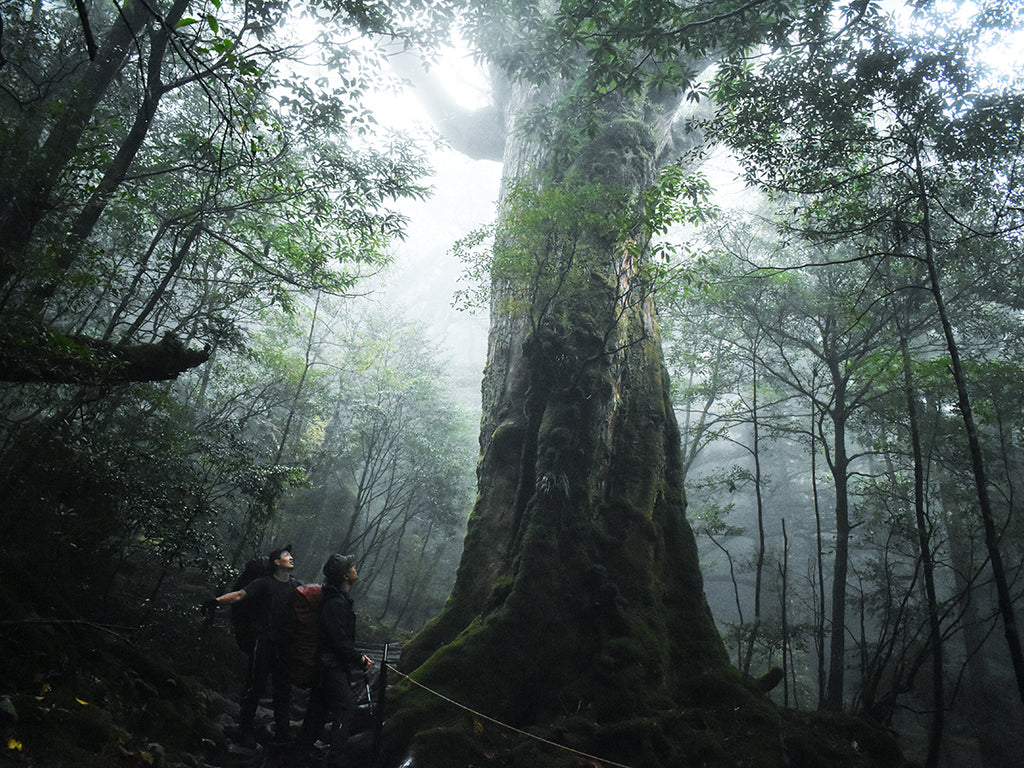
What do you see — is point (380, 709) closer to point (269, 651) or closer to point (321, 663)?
point (321, 663)

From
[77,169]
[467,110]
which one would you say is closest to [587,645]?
[77,169]

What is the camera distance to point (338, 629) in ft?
12.4

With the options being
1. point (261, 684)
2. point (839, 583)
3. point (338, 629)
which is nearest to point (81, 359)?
point (338, 629)

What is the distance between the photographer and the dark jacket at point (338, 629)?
3.75 metres

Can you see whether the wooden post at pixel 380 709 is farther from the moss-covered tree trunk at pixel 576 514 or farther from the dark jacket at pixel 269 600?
the dark jacket at pixel 269 600

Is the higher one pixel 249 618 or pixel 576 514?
pixel 576 514

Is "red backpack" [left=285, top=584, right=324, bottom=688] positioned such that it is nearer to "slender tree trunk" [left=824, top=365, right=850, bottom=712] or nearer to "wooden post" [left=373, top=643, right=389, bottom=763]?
"wooden post" [left=373, top=643, right=389, bottom=763]

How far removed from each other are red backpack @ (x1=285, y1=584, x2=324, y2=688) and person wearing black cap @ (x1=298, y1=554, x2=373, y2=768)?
0.27 ft

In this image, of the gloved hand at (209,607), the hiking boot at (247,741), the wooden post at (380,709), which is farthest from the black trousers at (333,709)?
the gloved hand at (209,607)

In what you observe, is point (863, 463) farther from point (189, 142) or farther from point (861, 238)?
point (189, 142)

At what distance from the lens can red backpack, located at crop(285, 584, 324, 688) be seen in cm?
383

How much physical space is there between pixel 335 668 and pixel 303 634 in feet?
1.14

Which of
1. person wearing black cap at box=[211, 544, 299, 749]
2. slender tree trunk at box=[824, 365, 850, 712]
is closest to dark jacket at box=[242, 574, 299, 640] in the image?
person wearing black cap at box=[211, 544, 299, 749]

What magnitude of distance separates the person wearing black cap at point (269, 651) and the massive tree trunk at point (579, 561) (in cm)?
86
